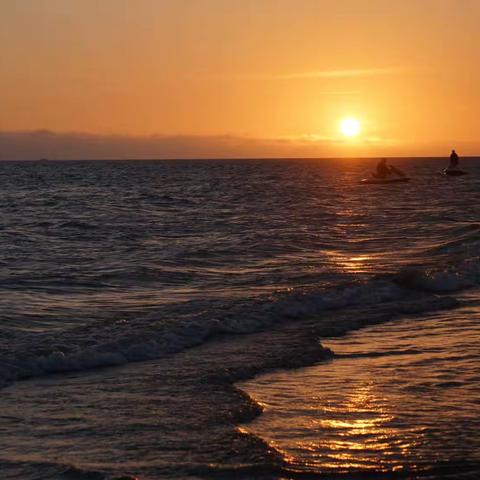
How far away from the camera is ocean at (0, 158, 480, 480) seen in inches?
281

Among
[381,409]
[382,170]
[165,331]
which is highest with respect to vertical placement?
[382,170]

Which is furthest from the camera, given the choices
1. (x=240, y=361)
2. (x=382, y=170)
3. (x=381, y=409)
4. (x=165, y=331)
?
(x=382, y=170)

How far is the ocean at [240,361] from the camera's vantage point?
7.14 m

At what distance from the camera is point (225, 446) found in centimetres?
735

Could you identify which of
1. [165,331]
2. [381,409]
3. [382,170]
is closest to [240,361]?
[165,331]

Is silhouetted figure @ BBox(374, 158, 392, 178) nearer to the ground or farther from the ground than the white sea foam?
farther from the ground

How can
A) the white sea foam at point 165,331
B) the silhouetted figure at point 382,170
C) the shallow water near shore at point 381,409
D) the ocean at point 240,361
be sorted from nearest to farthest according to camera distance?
the shallow water near shore at point 381,409 → the ocean at point 240,361 → the white sea foam at point 165,331 → the silhouetted figure at point 382,170

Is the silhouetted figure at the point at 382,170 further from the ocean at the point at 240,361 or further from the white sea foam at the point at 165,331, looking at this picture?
the white sea foam at the point at 165,331

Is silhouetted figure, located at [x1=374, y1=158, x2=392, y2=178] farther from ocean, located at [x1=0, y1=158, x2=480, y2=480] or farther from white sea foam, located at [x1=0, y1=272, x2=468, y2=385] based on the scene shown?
white sea foam, located at [x1=0, y1=272, x2=468, y2=385]

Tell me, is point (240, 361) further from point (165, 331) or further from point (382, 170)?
point (382, 170)

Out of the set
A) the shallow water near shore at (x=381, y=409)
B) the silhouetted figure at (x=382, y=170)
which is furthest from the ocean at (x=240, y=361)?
the silhouetted figure at (x=382, y=170)

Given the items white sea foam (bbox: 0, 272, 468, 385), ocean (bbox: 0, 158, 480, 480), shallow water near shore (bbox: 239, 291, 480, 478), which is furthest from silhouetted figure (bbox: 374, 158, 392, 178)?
shallow water near shore (bbox: 239, 291, 480, 478)

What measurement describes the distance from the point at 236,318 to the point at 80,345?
3014 mm

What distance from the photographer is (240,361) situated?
1086 centimetres
